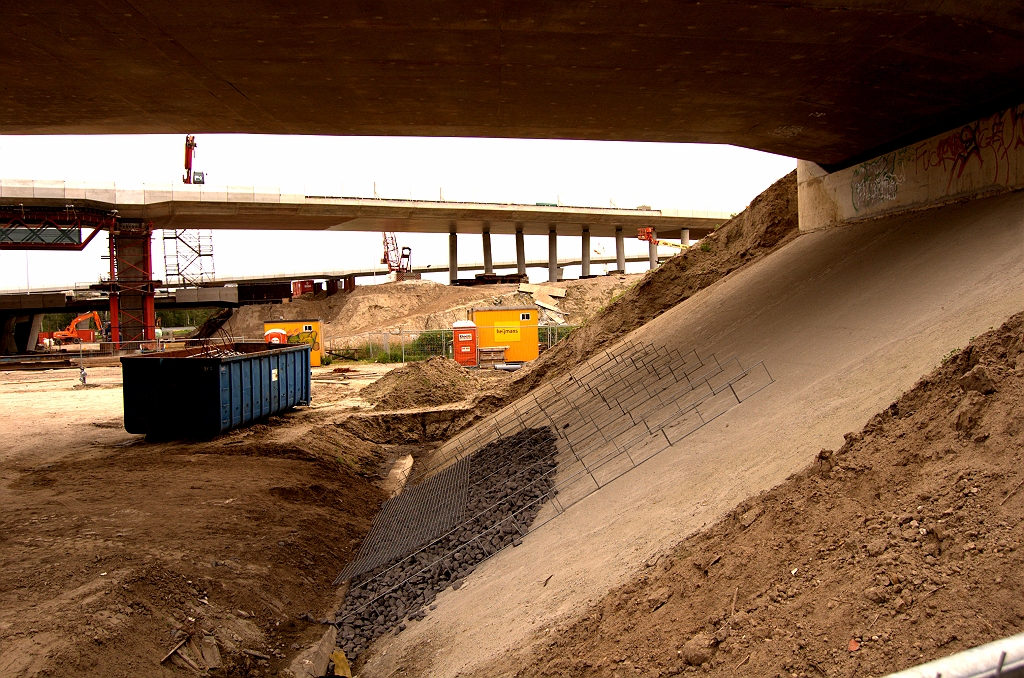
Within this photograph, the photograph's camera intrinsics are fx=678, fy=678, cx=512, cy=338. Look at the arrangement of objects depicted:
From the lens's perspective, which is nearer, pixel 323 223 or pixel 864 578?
pixel 864 578

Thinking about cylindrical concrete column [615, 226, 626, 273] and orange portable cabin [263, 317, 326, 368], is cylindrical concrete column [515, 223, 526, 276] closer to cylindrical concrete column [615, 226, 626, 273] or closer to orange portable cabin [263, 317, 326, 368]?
cylindrical concrete column [615, 226, 626, 273]

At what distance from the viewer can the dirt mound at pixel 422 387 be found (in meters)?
22.3

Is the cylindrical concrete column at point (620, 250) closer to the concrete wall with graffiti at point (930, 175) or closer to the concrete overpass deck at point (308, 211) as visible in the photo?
the concrete overpass deck at point (308, 211)

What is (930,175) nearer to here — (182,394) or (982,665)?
(982,665)

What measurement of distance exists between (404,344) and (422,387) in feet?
52.0

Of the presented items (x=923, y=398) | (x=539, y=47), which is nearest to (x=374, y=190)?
(x=539, y=47)

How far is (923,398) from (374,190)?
1682 inches

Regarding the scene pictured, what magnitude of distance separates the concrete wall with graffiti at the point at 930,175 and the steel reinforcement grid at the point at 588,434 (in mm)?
4356

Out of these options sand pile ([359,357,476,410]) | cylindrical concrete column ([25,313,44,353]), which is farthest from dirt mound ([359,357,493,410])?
cylindrical concrete column ([25,313,44,353])

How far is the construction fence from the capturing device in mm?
35500

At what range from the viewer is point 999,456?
466cm

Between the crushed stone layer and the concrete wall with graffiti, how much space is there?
0.35 meters

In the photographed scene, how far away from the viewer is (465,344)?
3055 cm

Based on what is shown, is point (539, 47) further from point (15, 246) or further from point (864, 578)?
point (15, 246)
